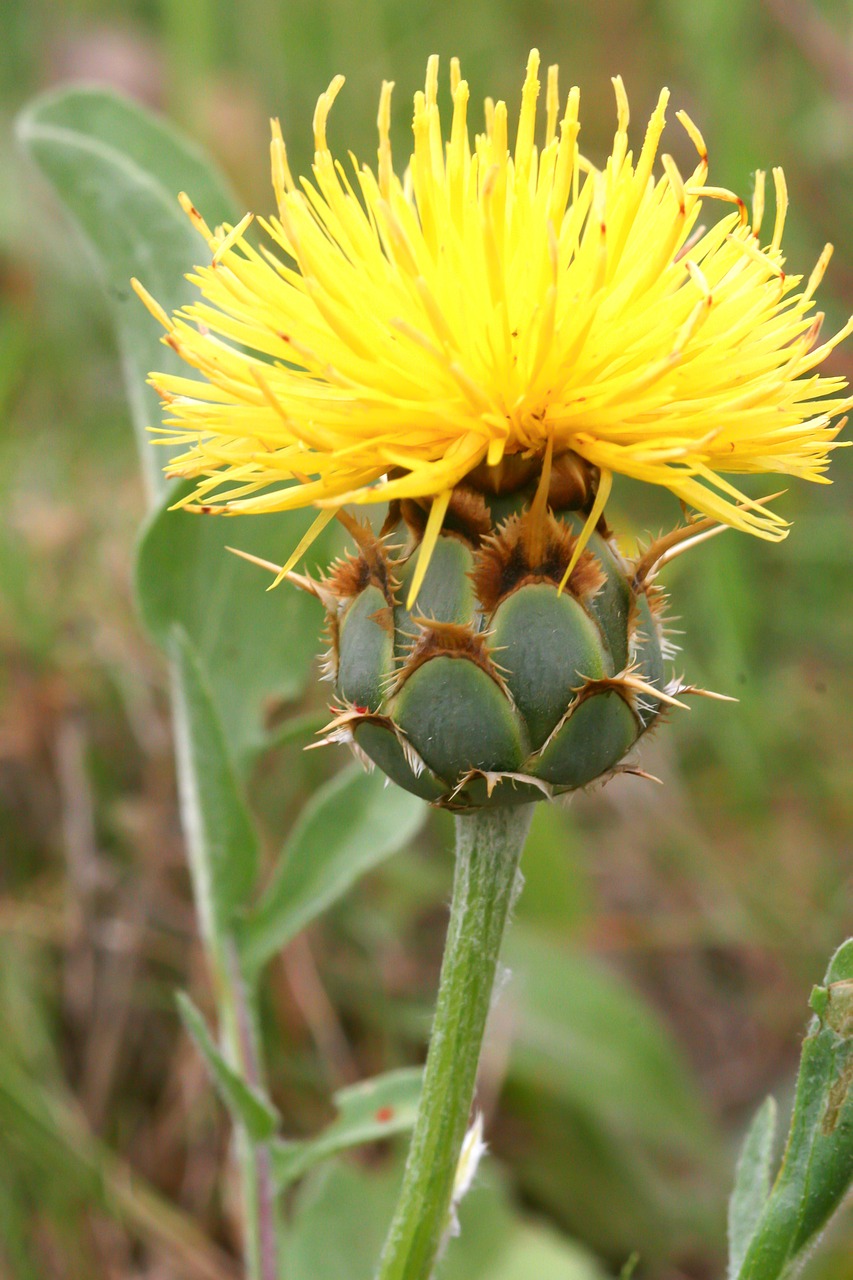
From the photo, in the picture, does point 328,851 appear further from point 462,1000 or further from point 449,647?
point 449,647

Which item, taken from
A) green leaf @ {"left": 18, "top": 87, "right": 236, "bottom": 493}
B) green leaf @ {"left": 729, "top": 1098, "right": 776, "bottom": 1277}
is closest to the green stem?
green leaf @ {"left": 729, "top": 1098, "right": 776, "bottom": 1277}

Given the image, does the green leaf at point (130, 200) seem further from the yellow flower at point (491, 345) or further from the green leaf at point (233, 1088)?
the green leaf at point (233, 1088)

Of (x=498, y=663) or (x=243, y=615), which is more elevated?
(x=243, y=615)

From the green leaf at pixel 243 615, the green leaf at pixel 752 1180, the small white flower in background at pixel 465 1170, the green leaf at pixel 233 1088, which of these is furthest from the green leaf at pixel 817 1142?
the green leaf at pixel 243 615

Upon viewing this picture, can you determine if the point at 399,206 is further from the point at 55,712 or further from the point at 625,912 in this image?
the point at 625,912

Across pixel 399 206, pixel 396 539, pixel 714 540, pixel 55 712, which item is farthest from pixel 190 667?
pixel 714 540

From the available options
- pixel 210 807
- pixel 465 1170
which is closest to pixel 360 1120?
pixel 465 1170

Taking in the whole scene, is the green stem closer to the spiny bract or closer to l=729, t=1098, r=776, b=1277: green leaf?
the spiny bract
